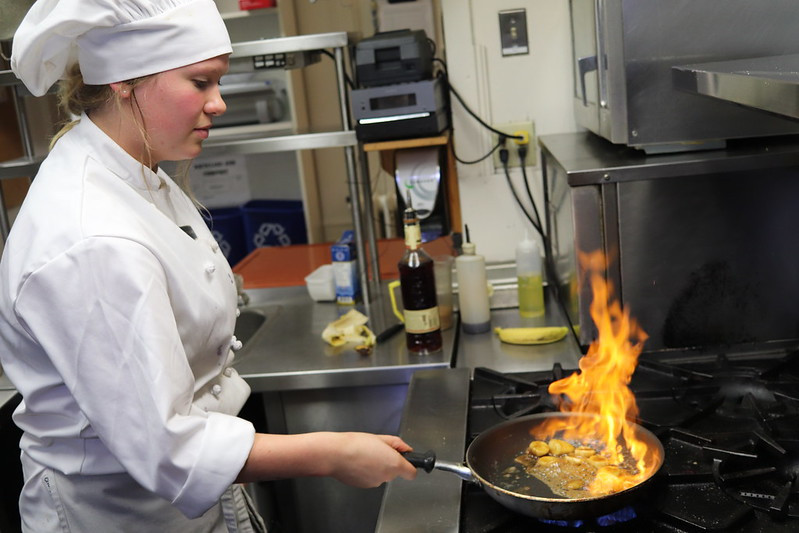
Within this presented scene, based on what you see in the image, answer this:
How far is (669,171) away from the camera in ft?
5.28

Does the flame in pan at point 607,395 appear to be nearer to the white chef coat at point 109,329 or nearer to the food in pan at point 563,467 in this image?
the food in pan at point 563,467

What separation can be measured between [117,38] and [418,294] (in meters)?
0.96

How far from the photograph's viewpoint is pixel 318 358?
6.42ft

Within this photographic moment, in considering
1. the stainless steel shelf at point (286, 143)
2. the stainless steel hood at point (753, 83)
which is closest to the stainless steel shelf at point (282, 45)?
the stainless steel shelf at point (286, 143)

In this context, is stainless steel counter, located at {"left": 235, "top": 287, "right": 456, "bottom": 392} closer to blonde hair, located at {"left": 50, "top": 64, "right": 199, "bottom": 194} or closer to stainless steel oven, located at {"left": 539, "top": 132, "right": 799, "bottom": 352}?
stainless steel oven, located at {"left": 539, "top": 132, "right": 799, "bottom": 352}

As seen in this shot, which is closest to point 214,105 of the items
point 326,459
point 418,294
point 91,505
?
point 326,459

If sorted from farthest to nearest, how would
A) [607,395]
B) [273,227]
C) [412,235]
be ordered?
[273,227], [412,235], [607,395]

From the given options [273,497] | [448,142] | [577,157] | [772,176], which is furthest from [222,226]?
[772,176]

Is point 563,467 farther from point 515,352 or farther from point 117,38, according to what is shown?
point 117,38

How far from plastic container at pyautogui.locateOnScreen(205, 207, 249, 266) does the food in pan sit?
11.6ft

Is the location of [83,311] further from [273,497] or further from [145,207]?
[273,497]

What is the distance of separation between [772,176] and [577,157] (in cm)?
40

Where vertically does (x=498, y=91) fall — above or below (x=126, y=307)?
above

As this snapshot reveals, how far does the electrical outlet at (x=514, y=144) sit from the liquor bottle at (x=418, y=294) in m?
0.50
